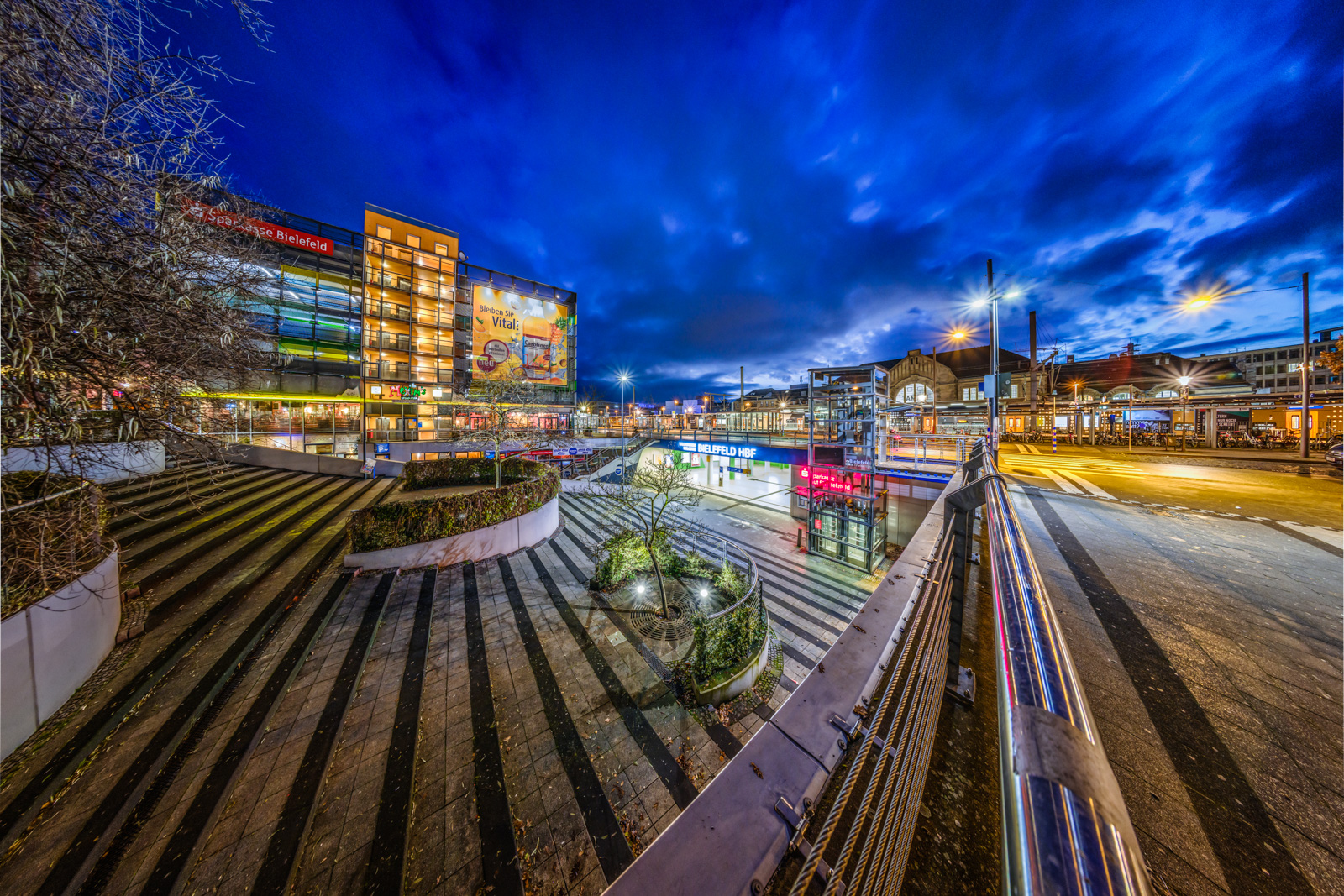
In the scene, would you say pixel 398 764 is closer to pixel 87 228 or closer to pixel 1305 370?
pixel 87 228

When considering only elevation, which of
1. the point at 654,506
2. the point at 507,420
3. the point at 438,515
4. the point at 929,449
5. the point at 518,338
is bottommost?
the point at 654,506

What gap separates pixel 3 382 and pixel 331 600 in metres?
5.09

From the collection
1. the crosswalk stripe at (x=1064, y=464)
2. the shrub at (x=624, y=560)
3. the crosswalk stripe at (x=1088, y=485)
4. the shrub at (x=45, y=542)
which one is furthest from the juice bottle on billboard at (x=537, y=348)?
the crosswalk stripe at (x=1088, y=485)

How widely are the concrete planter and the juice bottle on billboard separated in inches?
1092

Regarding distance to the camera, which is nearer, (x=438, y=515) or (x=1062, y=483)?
(x=438, y=515)

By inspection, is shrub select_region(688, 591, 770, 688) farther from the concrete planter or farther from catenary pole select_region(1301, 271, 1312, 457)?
catenary pole select_region(1301, 271, 1312, 457)

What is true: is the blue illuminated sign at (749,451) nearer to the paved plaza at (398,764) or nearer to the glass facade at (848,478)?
the glass facade at (848,478)

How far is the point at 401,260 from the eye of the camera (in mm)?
24781

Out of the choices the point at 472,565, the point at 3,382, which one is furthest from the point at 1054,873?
the point at 472,565

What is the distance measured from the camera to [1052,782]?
2.71 ft

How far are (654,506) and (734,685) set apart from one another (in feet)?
32.4

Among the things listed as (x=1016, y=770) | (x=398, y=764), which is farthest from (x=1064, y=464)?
(x=398, y=764)

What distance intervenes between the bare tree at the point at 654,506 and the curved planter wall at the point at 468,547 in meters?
2.61

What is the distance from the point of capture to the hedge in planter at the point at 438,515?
8.19m
